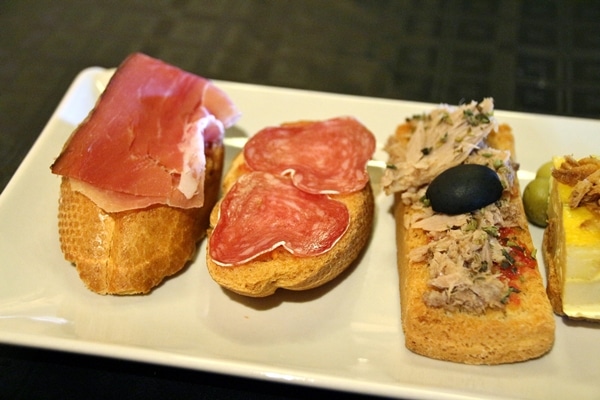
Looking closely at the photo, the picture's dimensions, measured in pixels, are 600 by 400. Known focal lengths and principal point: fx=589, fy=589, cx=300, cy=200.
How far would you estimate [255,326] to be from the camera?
2.64 m

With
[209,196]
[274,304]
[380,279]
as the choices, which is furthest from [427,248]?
[209,196]

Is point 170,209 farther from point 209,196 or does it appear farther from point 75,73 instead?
point 75,73

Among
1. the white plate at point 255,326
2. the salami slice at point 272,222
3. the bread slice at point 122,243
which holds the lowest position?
the white plate at point 255,326

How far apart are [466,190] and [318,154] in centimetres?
82

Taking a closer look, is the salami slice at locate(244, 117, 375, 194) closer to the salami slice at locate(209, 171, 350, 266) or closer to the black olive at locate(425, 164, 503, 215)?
the salami slice at locate(209, 171, 350, 266)

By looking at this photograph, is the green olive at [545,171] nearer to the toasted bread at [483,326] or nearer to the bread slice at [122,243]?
the toasted bread at [483,326]

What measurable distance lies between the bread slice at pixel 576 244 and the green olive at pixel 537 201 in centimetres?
23

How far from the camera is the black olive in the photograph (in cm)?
257

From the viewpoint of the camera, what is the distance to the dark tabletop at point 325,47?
436 centimetres

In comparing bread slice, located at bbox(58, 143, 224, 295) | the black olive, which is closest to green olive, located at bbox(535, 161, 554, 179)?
the black olive

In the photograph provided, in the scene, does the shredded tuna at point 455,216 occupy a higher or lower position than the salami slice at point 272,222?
higher

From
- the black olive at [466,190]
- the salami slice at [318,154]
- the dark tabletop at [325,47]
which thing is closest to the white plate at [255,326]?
the salami slice at [318,154]

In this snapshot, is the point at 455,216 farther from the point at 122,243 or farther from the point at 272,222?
the point at 122,243

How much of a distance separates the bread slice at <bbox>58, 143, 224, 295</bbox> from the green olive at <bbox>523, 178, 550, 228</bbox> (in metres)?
1.71
